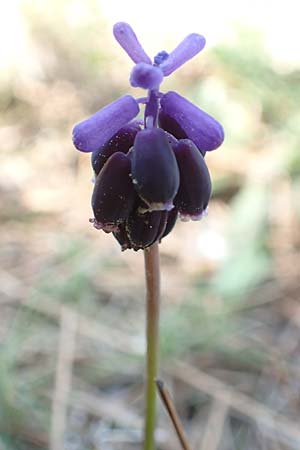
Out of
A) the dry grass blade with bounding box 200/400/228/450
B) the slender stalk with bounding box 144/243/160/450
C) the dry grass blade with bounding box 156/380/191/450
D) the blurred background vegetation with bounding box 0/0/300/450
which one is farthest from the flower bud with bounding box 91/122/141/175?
the dry grass blade with bounding box 200/400/228/450

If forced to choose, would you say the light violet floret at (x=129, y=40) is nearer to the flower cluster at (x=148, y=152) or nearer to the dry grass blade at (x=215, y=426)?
the flower cluster at (x=148, y=152)

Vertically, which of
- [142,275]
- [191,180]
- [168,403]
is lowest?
[168,403]

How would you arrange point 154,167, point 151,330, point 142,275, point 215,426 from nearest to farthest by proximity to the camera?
1. point 154,167
2. point 151,330
3. point 215,426
4. point 142,275

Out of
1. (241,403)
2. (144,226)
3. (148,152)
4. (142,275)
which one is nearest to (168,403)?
(144,226)

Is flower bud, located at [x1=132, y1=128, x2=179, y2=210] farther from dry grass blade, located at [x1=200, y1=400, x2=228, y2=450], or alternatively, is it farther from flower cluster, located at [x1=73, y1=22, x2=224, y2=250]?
dry grass blade, located at [x1=200, y1=400, x2=228, y2=450]

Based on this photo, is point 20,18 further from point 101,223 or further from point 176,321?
point 101,223

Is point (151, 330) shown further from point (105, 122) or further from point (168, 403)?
point (105, 122)
